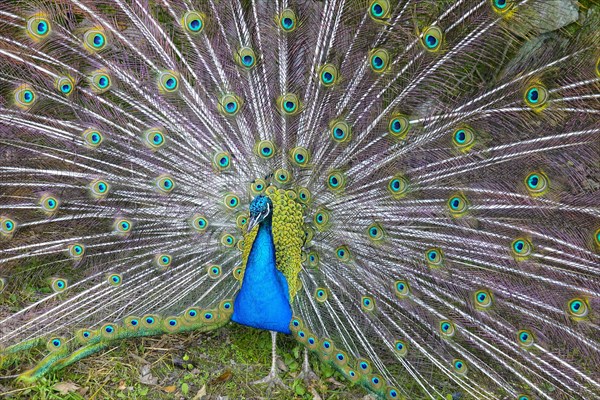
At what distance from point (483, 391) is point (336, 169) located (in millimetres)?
1387

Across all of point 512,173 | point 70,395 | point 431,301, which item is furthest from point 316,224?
point 70,395

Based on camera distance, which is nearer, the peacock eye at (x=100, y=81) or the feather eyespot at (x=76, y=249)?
the peacock eye at (x=100, y=81)

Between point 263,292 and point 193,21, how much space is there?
1.47 m

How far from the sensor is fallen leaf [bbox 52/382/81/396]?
3.47 meters

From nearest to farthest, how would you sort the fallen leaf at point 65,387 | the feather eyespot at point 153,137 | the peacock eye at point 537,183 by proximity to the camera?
the peacock eye at point 537,183 → the feather eyespot at point 153,137 → the fallen leaf at point 65,387

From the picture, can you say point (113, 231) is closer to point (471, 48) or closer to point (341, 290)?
point (341, 290)

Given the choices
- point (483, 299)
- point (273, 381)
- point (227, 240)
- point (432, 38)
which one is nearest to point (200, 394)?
point (273, 381)

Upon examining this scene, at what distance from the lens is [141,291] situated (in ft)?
11.4

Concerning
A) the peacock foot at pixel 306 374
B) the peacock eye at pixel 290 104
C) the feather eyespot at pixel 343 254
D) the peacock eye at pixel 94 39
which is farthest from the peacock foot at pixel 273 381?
the peacock eye at pixel 94 39

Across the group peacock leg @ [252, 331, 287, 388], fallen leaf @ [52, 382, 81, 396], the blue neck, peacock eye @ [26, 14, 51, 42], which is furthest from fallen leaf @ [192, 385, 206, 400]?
peacock eye @ [26, 14, 51, 42]

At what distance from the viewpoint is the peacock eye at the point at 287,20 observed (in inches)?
122

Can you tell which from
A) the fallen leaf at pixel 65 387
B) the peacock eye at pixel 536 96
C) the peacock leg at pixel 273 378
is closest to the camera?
the peacock eye at pixel 536 96

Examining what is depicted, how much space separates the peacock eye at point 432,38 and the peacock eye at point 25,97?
2.03 meters

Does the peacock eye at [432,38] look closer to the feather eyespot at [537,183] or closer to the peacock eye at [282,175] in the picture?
the feather eyespot at [537,183]
